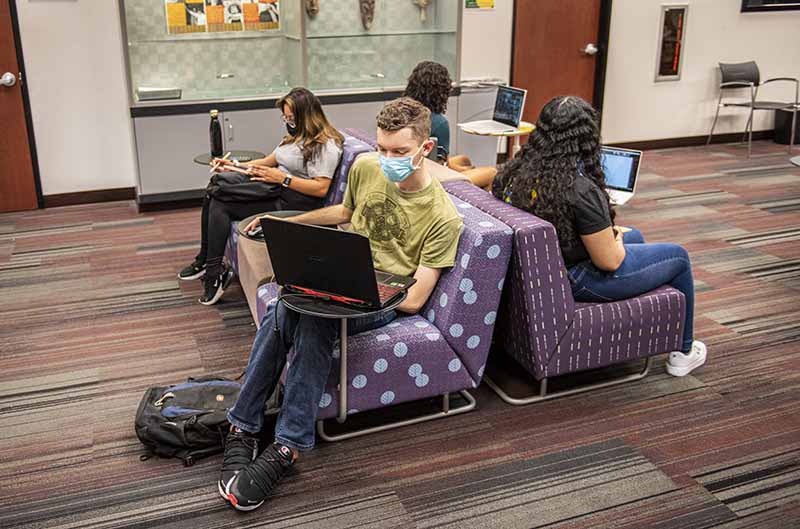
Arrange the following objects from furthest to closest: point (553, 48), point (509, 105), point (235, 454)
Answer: point (553, 48) < point (509, 105) < point (235, 454)

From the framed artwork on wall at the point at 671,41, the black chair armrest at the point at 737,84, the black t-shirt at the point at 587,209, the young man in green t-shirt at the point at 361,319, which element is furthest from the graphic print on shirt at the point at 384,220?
the black chair armrest at the point at 737,84

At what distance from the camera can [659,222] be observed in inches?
219

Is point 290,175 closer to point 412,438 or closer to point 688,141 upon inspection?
point 412,438

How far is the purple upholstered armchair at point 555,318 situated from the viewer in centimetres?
288

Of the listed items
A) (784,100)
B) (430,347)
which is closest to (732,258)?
(430,347)

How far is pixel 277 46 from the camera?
6.00 m

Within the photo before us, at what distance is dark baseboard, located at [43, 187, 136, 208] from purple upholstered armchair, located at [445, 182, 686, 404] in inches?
137

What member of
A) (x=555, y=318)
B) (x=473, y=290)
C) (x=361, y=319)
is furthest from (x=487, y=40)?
(x=361, y=319)

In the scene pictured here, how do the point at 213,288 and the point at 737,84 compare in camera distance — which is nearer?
the point at 213,288

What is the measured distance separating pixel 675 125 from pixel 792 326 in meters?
4.40

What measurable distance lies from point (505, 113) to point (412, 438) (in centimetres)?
325

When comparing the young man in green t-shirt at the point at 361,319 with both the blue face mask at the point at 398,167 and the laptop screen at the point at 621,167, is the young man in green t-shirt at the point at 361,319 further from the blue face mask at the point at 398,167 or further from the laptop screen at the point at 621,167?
the laptop screen at the point at 621,167

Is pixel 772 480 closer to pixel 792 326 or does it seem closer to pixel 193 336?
pixel 792 326

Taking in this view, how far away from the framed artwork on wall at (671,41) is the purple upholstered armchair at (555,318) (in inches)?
194
